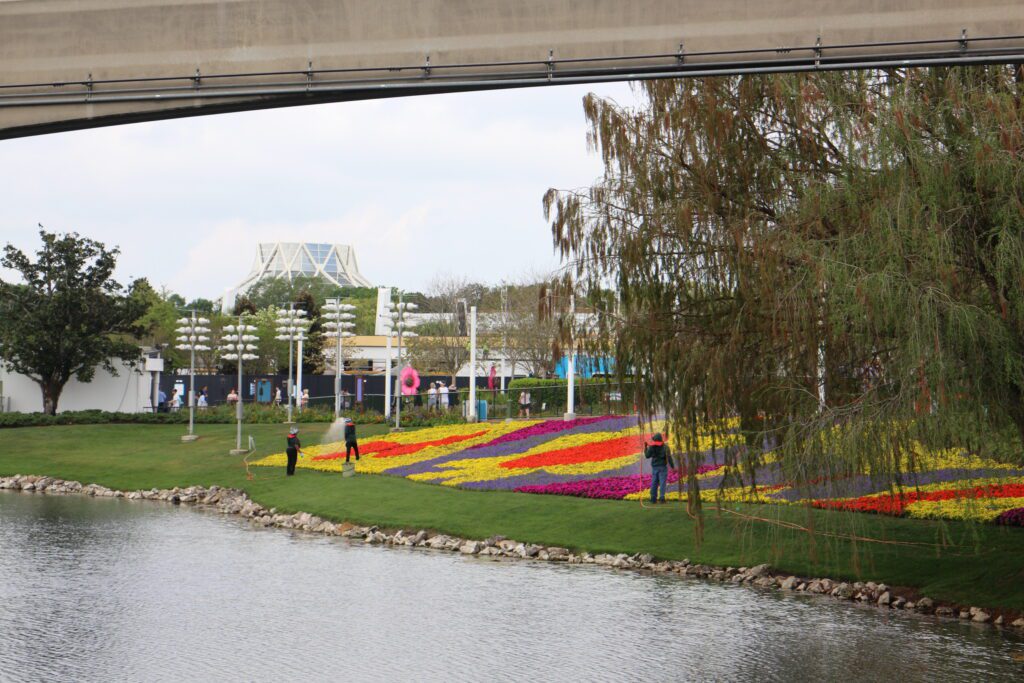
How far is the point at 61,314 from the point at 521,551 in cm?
3488

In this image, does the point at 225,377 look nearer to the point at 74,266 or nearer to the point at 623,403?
the point at 74,266

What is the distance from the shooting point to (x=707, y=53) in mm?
11172

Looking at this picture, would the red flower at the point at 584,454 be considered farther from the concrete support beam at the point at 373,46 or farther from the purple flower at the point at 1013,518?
the concrete support beam at the point at 373,46

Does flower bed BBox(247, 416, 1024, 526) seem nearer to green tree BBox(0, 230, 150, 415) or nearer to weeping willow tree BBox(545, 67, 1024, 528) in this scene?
weeping willow tree BBox(545, 67, 1024, 528)

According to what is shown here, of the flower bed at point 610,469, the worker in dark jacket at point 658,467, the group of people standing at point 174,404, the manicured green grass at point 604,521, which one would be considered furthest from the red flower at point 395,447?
the group of people standing at point 174,404

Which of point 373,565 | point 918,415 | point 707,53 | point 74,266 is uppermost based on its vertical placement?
point 74,266

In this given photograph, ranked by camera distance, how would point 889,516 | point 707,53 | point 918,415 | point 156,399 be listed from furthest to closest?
point 156,399 < point 889,516 < point 918,415 < point 707,53

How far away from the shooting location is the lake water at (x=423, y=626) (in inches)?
560

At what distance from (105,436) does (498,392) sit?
1621 cm

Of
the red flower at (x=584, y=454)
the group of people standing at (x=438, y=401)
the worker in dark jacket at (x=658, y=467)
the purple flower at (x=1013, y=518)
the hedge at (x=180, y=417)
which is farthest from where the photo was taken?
the hedge at (x=180, y=417)

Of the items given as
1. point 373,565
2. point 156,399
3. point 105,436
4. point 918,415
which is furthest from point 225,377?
point 918,415

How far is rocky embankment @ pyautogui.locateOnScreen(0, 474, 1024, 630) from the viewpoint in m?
18.1

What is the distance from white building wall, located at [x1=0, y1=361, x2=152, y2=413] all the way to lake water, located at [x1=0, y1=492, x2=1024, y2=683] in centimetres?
3335

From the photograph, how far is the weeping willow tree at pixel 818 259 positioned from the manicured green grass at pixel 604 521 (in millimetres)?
1653
